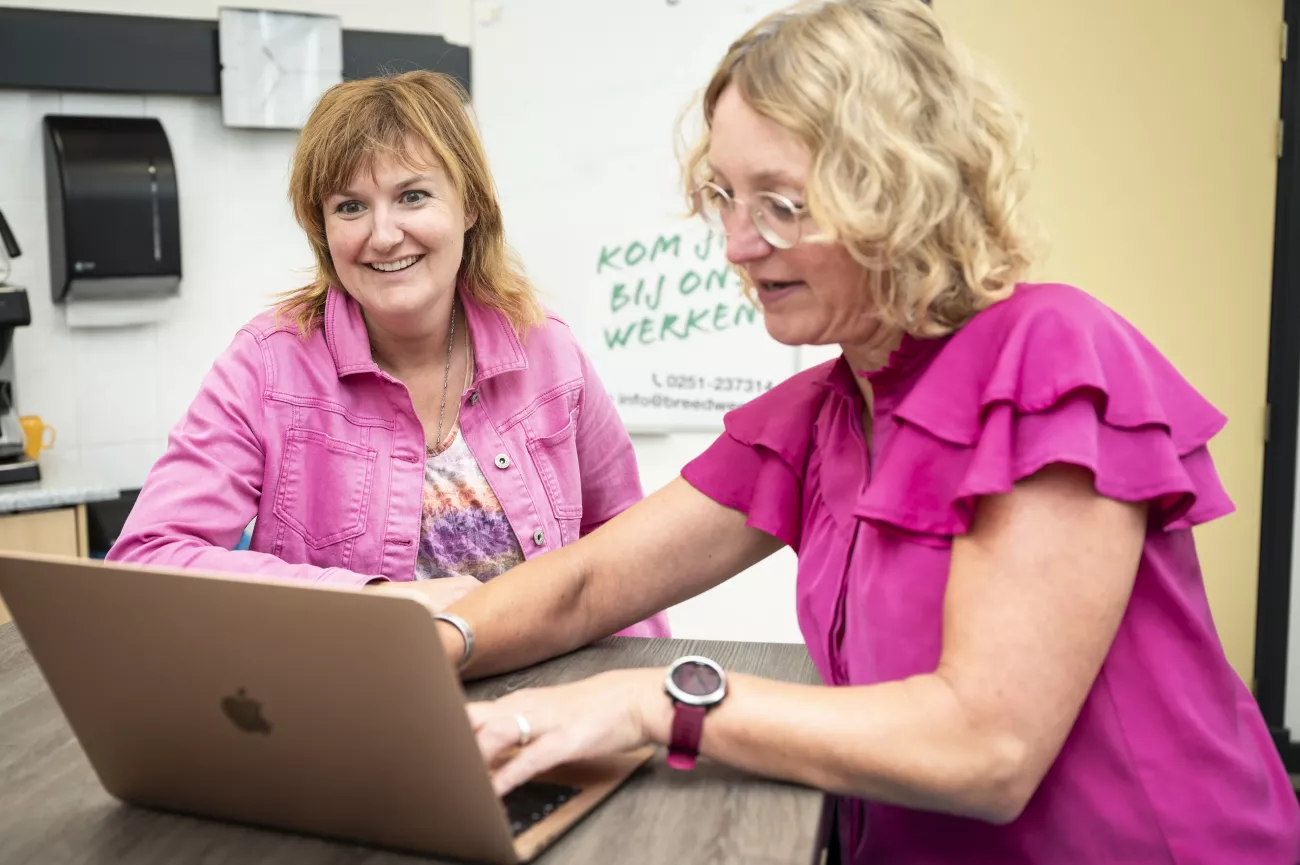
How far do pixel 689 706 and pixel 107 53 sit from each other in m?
2.63

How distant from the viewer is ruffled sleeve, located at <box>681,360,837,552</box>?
1.36 meters

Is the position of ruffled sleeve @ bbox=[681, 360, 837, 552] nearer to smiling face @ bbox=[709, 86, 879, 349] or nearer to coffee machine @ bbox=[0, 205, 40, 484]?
smiling face @ bbox=[709, 86, 879, 349]

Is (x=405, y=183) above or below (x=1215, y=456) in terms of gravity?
above

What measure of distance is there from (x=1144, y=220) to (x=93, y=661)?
316 centimetres

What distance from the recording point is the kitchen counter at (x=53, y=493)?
8.57 ft

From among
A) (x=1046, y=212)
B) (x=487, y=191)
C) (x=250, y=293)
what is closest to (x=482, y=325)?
(x=487, y=191)

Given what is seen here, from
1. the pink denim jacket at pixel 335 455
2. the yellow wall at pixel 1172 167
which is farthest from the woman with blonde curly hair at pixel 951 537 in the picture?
the yellow wall at pixel 1172 167

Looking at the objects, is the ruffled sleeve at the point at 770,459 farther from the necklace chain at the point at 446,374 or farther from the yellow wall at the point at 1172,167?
the yellow wall at the point at 1172,167

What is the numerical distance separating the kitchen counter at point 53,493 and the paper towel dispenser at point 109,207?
461mm

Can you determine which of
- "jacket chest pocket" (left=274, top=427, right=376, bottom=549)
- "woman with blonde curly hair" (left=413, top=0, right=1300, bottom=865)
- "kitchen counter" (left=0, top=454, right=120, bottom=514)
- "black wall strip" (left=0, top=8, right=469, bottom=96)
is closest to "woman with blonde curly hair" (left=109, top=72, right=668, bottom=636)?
"jacket chest pocket" (left=274, top=427, right=376, bottom=549)

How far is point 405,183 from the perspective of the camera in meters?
1.79

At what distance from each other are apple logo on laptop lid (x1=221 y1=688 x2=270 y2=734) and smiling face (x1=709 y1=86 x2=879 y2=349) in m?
0.59

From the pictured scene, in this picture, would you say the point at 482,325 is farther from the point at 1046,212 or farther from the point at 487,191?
the point at 1046,212

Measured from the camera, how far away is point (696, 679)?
108cm
